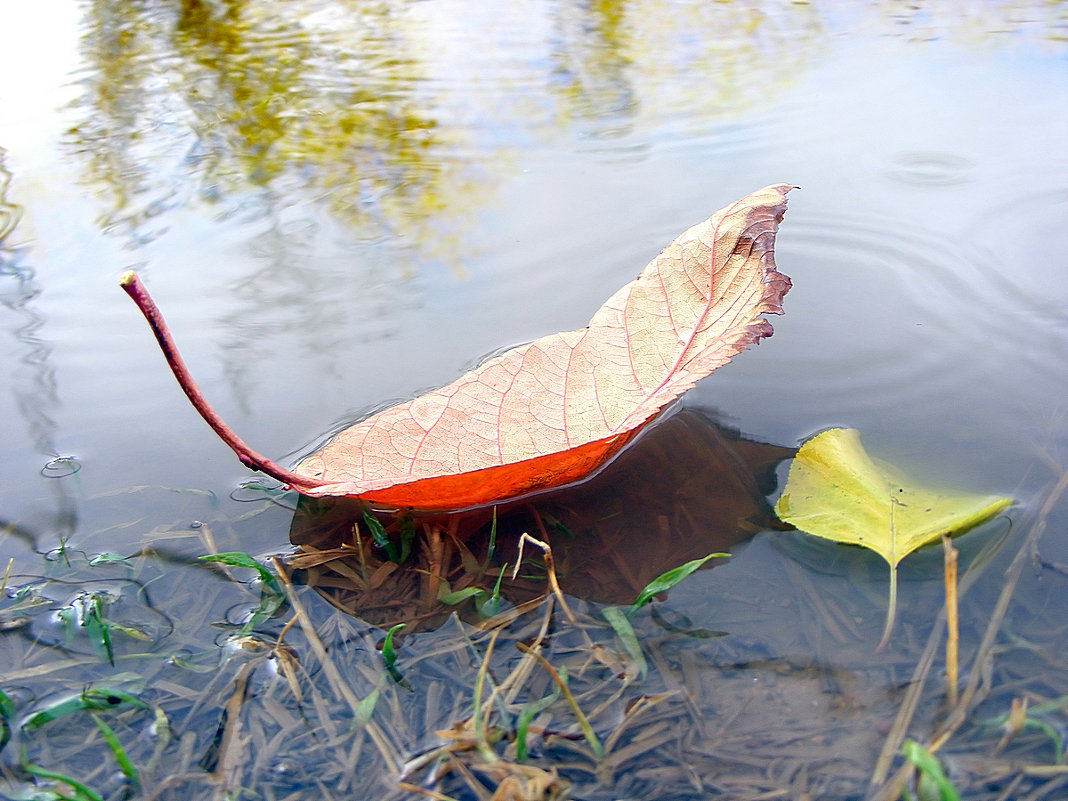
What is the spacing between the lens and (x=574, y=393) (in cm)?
106

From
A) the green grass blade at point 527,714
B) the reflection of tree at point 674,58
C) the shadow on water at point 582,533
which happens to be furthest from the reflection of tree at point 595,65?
the green grass blade at point 527,714

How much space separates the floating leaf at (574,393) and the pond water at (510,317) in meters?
Result: 0.18

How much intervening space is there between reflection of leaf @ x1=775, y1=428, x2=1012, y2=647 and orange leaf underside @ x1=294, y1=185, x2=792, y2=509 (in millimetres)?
220

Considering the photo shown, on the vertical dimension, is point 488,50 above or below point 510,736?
above

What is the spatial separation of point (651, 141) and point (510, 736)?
163cm

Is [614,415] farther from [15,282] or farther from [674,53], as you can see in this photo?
[674,53]

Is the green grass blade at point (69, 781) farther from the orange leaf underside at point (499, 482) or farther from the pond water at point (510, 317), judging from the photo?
the orange leaf underside at point (499, 482)

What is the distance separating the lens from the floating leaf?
3.25ft

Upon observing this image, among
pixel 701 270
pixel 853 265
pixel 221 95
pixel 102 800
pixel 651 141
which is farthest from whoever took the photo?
pixel 221 95

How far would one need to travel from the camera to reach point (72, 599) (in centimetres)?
104

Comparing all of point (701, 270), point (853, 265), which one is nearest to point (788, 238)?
point (853, 265)

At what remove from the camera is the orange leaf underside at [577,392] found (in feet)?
3.25

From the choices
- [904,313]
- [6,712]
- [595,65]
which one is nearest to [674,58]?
[595,65]

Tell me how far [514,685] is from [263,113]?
210 centimetres
